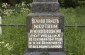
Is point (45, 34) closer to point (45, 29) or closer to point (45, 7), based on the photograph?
point (45, 29)

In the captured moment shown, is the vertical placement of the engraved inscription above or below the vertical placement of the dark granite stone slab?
below

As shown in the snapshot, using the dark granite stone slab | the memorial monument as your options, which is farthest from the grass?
the dark granite stone slab

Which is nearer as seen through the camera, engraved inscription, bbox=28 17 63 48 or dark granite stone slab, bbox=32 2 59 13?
engraved inscription, bbox=28 17 63 48

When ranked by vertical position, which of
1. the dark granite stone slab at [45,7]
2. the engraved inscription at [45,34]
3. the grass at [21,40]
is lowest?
the grass at [21,40]

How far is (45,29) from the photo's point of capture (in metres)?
8.26

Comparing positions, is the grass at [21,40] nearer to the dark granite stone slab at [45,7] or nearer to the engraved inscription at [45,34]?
the engraved inscription at [45,34]

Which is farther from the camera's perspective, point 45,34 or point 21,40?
point 21,40

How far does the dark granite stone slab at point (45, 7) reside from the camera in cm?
833

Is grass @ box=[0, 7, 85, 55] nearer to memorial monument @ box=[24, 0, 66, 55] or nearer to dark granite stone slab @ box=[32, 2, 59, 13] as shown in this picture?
memorial monument @ box=[24, 0, 66, 55]

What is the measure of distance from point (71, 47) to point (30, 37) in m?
1.59

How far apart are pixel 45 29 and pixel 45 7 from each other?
1.75ft

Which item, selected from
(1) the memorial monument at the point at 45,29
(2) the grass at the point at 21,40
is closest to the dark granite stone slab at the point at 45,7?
(1) the memorial monument at the point at 45,29

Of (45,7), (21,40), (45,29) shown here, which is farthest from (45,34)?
(21,40)

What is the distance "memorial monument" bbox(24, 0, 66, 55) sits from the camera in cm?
820
